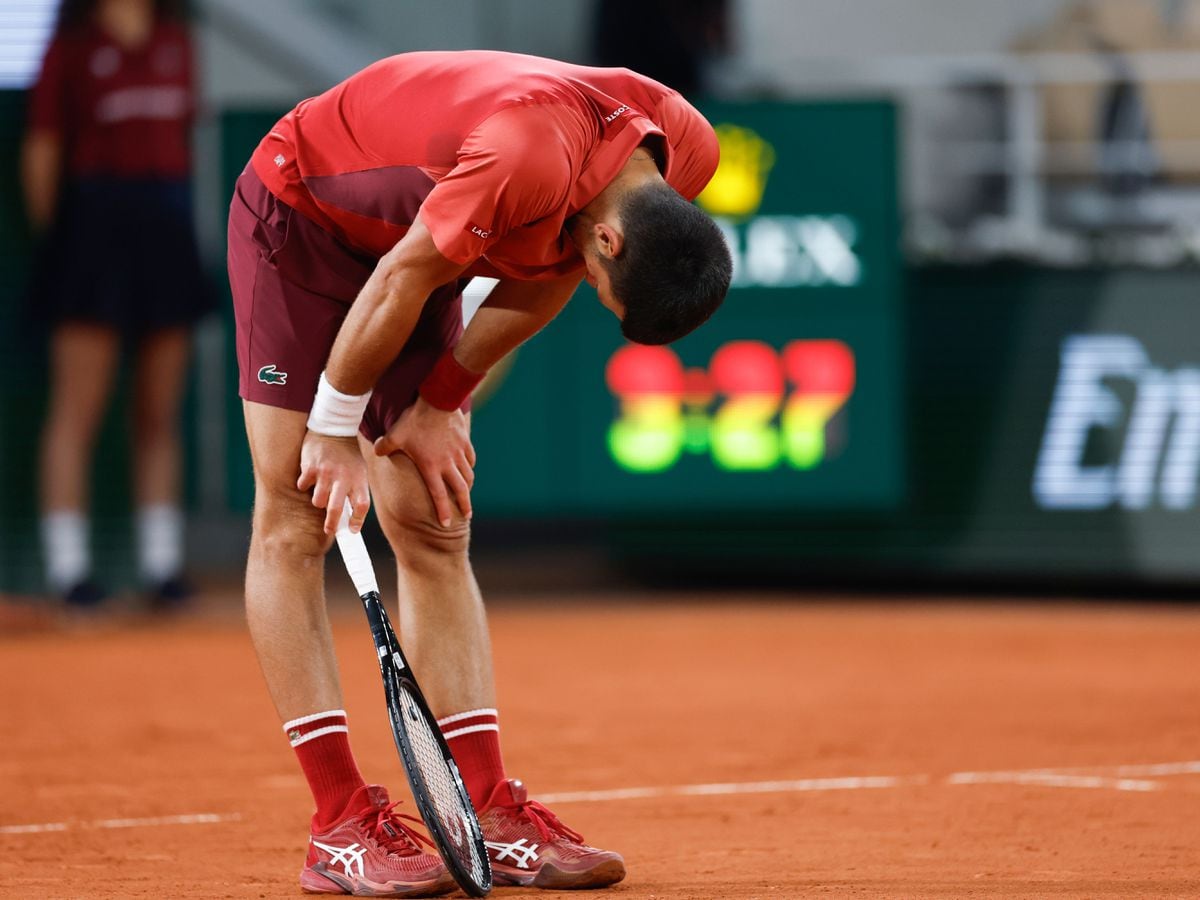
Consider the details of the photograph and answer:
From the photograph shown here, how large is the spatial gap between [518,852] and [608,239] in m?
1.15

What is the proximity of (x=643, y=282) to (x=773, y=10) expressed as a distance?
8.73m

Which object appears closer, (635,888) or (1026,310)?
(635,888)

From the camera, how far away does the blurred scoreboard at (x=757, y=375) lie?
8578 millimetres

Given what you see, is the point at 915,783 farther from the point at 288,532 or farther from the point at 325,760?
the point at 288,532

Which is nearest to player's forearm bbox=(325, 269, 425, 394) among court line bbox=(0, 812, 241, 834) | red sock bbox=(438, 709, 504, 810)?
red sock bbox=(438, 709, 504, 810)

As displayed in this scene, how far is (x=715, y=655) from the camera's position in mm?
7410

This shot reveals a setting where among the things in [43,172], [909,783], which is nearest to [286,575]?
[909,783]

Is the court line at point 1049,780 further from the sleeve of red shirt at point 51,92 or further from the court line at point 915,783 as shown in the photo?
the sleeve of red shirt at point 51,92

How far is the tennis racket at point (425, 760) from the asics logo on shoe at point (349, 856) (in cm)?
18

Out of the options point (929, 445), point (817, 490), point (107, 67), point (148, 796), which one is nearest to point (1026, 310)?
point (929, 445)

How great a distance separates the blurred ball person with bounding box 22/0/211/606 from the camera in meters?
8.46

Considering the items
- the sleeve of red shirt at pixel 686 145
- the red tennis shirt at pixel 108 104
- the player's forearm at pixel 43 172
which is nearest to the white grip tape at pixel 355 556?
the sleeve of red shirt at pixel 686 145

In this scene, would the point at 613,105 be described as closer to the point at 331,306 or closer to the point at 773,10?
the point at 331,306

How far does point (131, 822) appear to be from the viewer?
4305 mm
